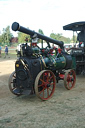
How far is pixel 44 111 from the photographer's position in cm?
394

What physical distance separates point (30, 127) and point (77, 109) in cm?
137

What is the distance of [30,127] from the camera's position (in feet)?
10.4

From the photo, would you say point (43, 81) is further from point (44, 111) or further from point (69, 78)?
point (69, 78)

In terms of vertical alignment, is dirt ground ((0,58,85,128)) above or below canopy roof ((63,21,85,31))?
below

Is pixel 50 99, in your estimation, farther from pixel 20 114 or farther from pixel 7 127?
pixel 7 127

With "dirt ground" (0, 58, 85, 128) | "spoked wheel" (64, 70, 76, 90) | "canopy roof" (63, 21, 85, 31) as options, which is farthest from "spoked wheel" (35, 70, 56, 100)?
"canopy roof" (63, 21, 85, 31)

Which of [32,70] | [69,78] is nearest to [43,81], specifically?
[32,70]

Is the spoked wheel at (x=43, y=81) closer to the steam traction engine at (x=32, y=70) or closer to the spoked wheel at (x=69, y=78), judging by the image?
the steam traction engine at (x=32, y=70)

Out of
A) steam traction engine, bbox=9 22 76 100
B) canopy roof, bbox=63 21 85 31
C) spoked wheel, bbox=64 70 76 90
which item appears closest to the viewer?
steam traction engine, bbox=9 22 76 100

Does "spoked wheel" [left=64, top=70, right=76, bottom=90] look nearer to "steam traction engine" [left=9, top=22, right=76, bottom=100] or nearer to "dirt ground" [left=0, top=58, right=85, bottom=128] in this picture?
"dirt ground" [left=0, top=58, right=85, bottom=128]

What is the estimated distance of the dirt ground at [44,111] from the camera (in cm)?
331

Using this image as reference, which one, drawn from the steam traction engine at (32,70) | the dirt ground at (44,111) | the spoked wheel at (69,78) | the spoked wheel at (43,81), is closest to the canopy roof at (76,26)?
the spoked wheel at (69,78)

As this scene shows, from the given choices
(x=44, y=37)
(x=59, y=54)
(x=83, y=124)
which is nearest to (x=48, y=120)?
(x=83, y=124)

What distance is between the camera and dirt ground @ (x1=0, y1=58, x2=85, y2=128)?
331 cm
